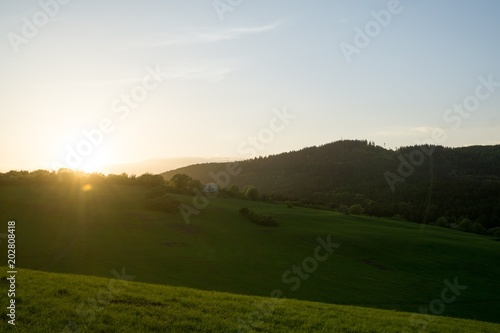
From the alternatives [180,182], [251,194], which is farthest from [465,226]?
[180,182]

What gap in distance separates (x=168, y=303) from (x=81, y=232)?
5628 centimetres

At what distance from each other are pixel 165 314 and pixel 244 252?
5587cm

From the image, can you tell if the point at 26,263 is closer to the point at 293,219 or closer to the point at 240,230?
the point at 240,230

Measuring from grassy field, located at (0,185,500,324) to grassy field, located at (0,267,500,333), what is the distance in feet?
81.0

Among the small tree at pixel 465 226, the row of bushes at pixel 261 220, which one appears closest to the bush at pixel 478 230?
the small tree at pixel 465 226

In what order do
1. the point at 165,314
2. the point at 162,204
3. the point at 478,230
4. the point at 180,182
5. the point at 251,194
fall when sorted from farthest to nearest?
1. the point at 478,230
2. the point at 251,194
3. the point at 180,182
4. the point at 162,204
5. the point at 165,314

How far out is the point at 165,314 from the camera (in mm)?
21016

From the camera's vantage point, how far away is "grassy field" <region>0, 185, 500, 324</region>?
5666cm

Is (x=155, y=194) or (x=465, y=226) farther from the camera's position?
(x=465, y=226)

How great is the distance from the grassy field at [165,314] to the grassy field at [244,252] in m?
24.7

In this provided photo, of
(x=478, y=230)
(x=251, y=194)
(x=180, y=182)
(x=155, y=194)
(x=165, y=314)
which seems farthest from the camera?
(x=478, y=230)

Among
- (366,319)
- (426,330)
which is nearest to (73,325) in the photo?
(366,319)

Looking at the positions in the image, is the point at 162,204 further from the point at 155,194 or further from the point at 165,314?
the point at 165,314

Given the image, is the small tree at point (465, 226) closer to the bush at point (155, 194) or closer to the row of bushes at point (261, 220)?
Result: the row of bushes at point (261, 220)
